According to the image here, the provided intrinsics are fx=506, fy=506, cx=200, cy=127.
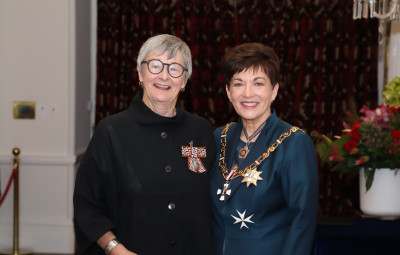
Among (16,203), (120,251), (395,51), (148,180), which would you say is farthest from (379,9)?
(16,203)

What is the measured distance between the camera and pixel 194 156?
84.6 inches

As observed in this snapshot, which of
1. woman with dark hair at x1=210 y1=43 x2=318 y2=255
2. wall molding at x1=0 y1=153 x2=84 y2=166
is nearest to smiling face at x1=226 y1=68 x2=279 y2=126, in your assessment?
woman with dark hair at x1=210 y1=43 x2=318 y2=255

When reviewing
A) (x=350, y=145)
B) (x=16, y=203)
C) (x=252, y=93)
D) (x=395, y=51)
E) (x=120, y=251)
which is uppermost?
(x=395, y=51)

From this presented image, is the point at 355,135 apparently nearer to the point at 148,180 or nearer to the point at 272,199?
the point at 272,199

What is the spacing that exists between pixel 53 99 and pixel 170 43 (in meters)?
3.44

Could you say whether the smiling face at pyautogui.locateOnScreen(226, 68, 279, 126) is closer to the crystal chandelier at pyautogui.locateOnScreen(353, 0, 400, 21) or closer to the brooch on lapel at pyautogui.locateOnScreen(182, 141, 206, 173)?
the brooch on lapel at pyautogui.locateOnScreen(182, 141, 206, 173)

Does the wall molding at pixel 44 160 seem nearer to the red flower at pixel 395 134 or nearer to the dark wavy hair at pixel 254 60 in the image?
the dark wavy hair at pixel 254 60

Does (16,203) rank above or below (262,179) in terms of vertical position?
below

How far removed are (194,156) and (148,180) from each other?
0.79ft

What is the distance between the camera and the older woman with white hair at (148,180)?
2006 millimetres

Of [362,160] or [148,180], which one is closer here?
[148,180]

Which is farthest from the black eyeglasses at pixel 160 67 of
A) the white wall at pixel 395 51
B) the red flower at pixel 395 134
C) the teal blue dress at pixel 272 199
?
the white wall at pixel 395 51

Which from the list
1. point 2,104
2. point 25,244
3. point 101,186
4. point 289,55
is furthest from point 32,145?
point 101,186

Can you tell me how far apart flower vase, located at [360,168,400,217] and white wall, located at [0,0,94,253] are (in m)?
3.47
